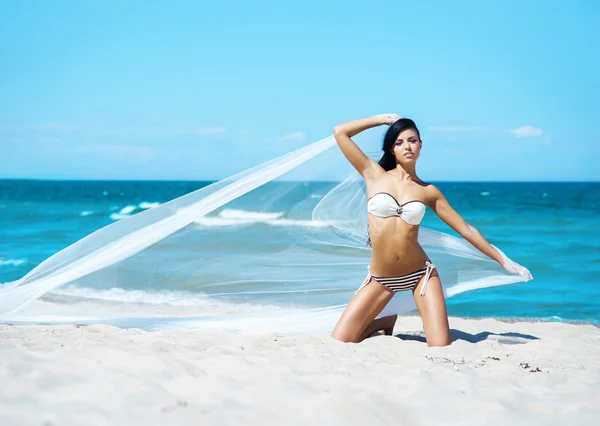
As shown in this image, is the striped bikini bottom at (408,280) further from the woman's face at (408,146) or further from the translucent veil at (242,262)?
the woman's face at (408,146)

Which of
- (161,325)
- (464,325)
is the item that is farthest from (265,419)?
(464,325)

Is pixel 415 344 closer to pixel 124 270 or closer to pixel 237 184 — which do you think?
pixel 237 184

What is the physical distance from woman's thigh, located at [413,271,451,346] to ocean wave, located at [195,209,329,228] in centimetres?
103

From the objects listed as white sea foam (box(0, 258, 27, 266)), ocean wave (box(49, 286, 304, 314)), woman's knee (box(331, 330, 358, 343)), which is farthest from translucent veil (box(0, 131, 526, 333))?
white sea foam (box(0, 258, 27, 266))

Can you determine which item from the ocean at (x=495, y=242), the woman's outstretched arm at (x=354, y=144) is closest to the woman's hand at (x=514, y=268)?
the woman's outstretched arm at (x=354, y=144)

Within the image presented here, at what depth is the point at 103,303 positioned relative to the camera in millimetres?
5434

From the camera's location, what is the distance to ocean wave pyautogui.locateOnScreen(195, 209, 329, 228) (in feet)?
17.4

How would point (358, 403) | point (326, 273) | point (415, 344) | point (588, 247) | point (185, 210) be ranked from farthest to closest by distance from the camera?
point (588, 247), point (326, 273), point (185, 210), point (415, 344), point (358, 403)

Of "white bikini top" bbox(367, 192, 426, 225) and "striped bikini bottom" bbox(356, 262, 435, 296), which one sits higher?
"white bikini top" bbox(367, 192, 426, 225)

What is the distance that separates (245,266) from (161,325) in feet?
2.92

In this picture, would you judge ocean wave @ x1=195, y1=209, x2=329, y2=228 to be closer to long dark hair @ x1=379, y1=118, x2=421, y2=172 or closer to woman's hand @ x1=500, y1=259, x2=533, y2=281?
long dark hair @ x1=379, y1=118, x2=421, y2=172

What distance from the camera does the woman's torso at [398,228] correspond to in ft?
15.8

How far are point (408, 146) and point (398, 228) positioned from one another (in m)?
0.60

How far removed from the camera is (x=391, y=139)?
16.2ft
